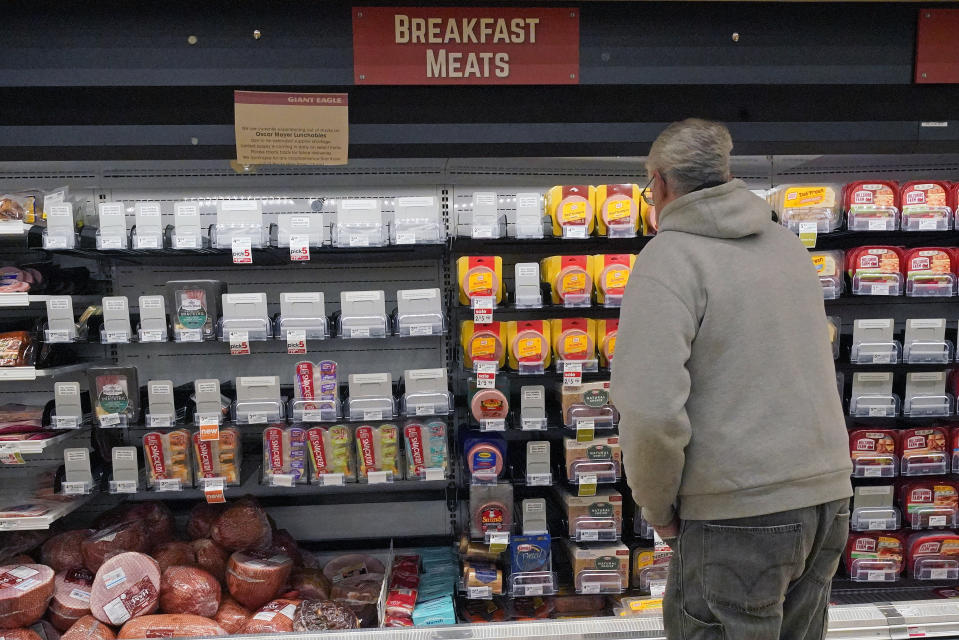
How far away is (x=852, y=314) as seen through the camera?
349cm

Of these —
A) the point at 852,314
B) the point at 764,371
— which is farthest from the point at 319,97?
the point at 852,314

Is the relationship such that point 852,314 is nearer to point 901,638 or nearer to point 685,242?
point 901,638

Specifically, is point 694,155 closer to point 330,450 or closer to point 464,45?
point 464,45

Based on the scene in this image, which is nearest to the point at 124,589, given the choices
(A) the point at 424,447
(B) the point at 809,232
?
(A) the point at 424,447

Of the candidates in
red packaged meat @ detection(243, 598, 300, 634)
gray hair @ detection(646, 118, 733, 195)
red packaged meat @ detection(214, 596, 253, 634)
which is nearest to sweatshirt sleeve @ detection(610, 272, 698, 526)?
gray hair @ detection(646, 118, 733, 195)

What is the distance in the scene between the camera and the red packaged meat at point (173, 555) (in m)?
2.77

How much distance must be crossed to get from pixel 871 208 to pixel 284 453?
10.2 ft

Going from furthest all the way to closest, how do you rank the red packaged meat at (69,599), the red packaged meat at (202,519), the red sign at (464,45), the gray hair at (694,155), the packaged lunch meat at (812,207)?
the red packaged meat at (202,519) → the packaged lunch meat at (812,207) → the red packaged meat at (69,599) → the red sign at (464,45) → the gray hair at (694,155)

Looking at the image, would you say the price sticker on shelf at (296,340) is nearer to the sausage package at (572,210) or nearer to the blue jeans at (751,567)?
the sausage package at (572,210)

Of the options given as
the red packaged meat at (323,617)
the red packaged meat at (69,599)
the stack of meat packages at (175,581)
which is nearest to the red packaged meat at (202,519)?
the stack of meat packages at (175,581)

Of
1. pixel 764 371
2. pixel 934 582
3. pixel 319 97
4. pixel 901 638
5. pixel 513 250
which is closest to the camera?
pixel 764 371

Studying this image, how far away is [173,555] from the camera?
2.80 m

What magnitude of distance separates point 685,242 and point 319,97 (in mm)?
1243

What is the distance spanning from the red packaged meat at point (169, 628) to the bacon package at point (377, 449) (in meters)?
0.88
